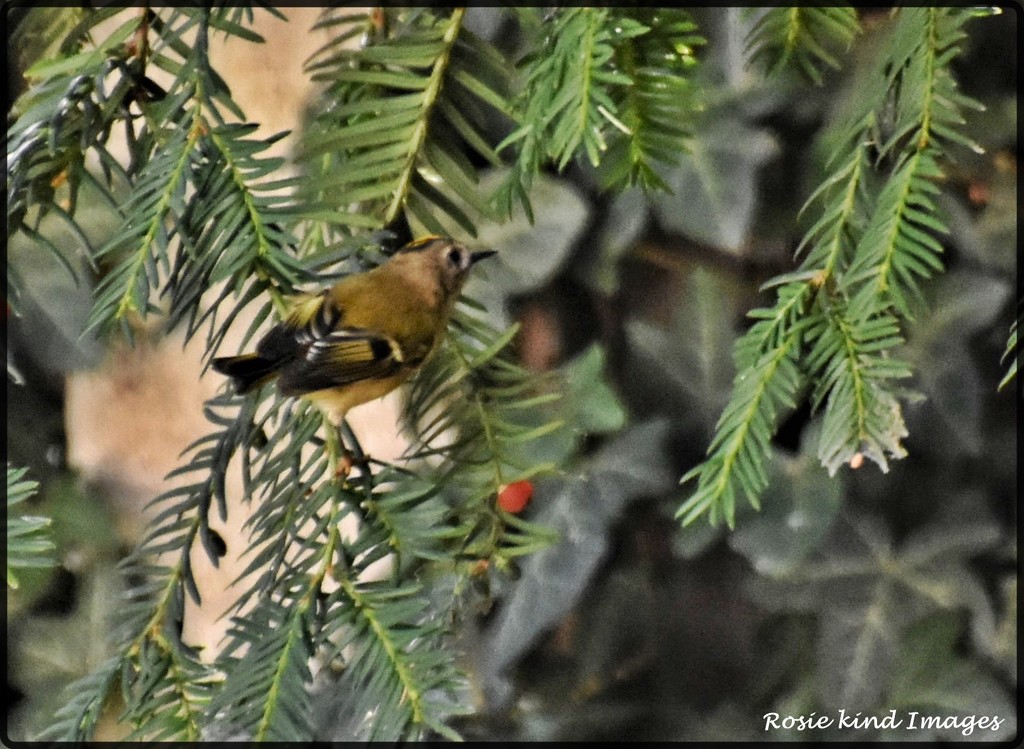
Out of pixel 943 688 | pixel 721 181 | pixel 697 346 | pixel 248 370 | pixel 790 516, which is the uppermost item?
pixel 248 370

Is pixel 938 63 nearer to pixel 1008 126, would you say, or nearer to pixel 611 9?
pixel 611 9

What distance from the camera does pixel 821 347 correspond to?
38cm

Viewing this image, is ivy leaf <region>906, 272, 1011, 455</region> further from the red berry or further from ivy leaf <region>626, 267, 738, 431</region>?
the red berry

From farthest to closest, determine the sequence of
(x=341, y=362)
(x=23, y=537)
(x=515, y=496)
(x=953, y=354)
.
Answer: (x=953, y=354), (x=515, y=496), (x=341, y=362), (x=23, y=537)

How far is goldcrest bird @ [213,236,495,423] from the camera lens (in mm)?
469

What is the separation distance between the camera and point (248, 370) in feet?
1.54

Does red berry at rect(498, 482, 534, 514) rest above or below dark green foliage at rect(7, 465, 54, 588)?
below

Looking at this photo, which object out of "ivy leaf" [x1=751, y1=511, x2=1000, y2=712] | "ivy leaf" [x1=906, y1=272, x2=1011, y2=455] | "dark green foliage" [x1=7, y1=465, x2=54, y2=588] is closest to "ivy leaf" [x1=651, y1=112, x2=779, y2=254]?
"ivy leaf" [x1=906, y1=272, x2=1011, y2=455]

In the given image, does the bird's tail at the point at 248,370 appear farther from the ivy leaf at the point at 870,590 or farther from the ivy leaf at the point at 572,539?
the ivy leaf at the point at 870,590

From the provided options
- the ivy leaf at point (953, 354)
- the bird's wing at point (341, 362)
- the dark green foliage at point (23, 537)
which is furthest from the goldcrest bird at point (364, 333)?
the ivy leaf at point (953, 354)

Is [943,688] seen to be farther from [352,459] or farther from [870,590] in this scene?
[352,459]

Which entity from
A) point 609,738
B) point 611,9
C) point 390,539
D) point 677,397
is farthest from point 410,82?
point 609,738

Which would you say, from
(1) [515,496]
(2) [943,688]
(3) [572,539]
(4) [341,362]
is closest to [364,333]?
(4) [341,362]

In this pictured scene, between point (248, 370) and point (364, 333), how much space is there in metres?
0.12
